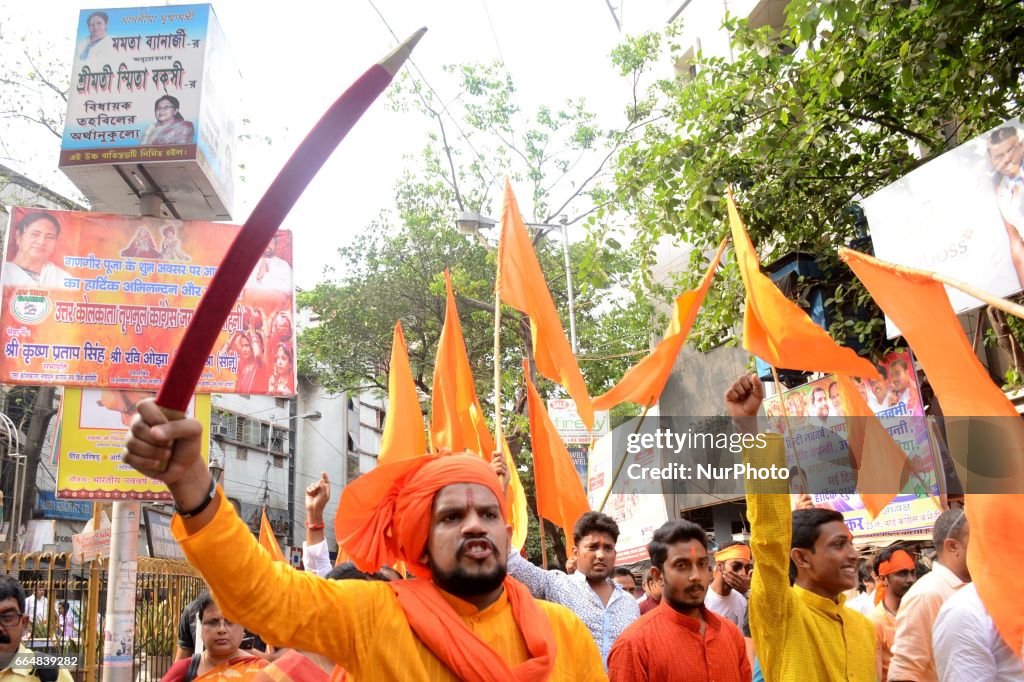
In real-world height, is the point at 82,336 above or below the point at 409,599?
above

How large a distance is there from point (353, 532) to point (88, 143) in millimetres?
7684

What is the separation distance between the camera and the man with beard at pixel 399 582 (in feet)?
6.30

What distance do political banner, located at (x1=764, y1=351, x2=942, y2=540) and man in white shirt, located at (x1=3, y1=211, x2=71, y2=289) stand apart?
7.43 metres

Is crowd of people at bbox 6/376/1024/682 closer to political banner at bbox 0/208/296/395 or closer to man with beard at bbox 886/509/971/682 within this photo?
man with beard at bbox 886/509/971/682

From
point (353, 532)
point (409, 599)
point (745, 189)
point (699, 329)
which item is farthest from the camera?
point (699, 329)

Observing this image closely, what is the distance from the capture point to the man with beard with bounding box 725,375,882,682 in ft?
10.4

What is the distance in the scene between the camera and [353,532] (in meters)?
2.86

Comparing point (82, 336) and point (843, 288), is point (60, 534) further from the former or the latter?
point (843, 288)

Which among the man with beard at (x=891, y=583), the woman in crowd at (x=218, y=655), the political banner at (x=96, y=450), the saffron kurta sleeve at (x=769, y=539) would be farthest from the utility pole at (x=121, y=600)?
the saffron kurta sleeve at (x=769, y=539)

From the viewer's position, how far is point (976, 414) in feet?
12.1

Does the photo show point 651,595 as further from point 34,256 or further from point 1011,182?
point 34,256

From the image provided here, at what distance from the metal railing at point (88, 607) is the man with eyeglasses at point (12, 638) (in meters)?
2.91

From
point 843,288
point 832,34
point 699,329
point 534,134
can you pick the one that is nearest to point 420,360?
point 534,134

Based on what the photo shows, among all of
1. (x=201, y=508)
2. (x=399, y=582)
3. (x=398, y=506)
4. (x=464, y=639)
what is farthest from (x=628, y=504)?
(x=201, y=508)
